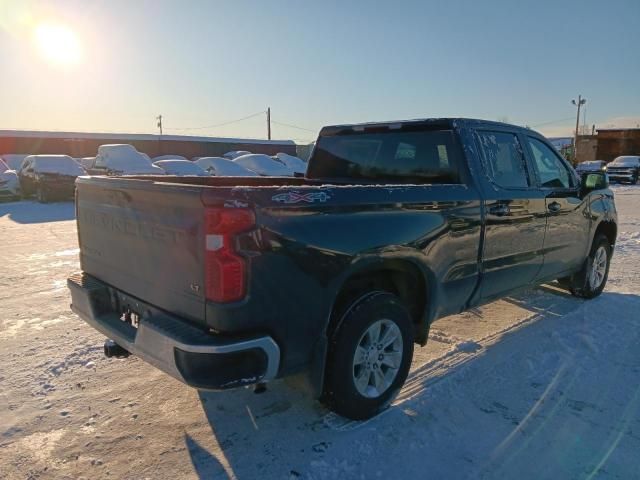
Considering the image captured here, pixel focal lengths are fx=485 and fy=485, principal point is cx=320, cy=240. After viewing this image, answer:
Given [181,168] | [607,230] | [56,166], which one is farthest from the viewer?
[181,168]

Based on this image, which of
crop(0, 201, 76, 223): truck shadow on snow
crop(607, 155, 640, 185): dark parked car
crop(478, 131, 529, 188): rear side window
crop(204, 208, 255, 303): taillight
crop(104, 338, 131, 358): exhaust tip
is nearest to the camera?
crop(204, 208, 255, 303): taillight

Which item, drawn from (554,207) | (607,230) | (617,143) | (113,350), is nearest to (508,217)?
(554,207)

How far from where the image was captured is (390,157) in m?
4.19

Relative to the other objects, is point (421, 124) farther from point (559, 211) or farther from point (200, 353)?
point (200, 353)

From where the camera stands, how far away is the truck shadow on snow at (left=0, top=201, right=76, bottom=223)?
12.7 meters

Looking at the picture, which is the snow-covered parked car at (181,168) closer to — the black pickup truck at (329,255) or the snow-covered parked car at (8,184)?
the snow-covered parked car at (8,184)

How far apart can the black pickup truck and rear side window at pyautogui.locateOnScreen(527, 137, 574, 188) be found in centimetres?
3

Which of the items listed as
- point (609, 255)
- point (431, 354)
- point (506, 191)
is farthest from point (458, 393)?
point (609, 255)

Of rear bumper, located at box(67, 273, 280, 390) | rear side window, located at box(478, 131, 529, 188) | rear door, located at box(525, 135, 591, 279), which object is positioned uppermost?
rear side window, located at box(478, 131, 529, 188)

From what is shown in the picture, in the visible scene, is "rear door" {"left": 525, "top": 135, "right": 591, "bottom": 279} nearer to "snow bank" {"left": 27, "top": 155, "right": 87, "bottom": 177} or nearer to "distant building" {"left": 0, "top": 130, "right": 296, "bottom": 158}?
"snow bank" {"left": 27, "top": 155, "right": 87, "bottom": 177}

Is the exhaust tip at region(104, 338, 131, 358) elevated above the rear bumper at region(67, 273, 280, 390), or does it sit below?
below

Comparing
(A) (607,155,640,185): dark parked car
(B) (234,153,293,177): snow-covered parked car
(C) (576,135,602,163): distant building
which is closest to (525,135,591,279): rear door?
(B) (234,153,293,177): snow-covered parked car

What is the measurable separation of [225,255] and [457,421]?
6.25 feet

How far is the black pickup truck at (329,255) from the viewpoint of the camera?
2.41 metres
